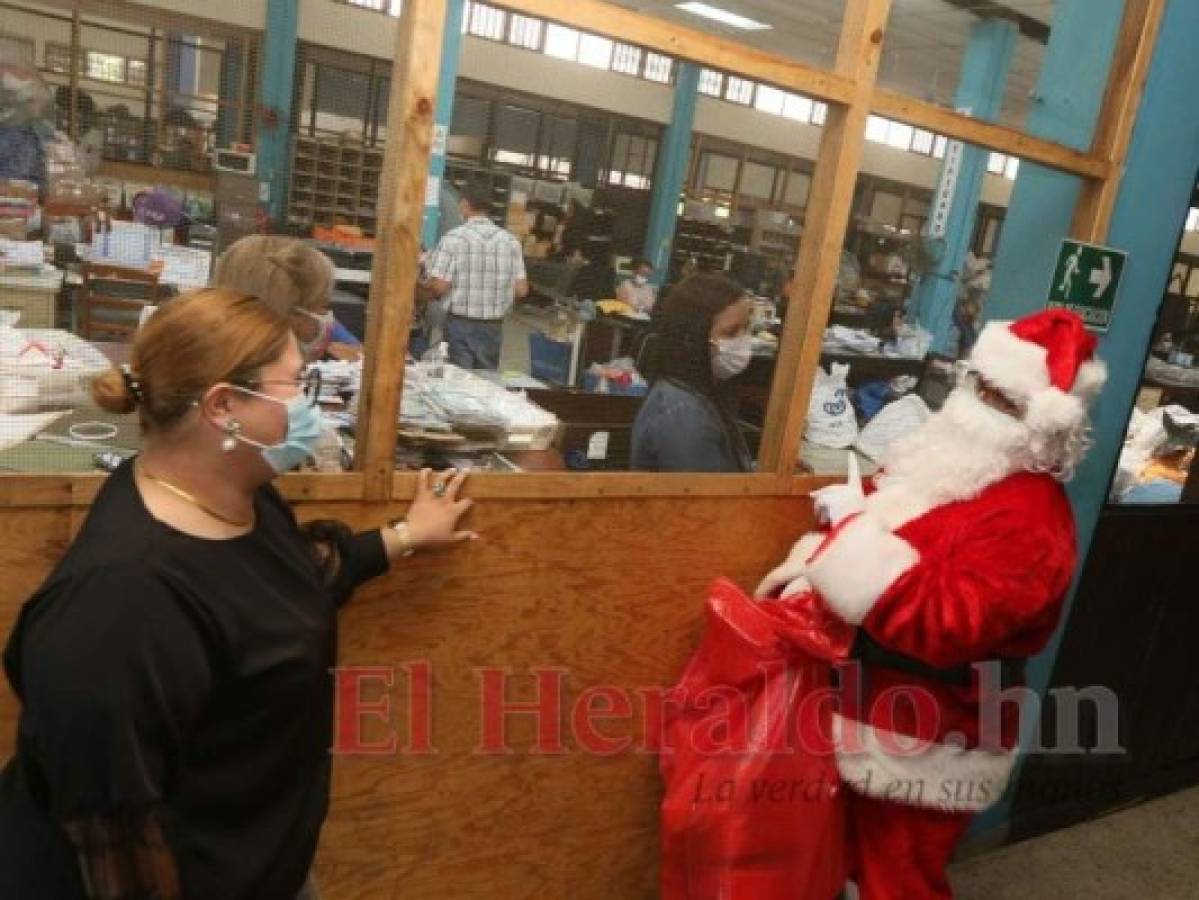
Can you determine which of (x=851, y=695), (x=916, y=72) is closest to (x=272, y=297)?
(x=851, y=695)

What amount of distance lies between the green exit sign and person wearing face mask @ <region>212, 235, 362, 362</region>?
5.54 ft

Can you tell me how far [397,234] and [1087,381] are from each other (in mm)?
1361

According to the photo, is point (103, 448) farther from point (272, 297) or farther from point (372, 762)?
→ point (372, 762)

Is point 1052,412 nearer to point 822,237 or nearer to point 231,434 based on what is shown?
point 822,237

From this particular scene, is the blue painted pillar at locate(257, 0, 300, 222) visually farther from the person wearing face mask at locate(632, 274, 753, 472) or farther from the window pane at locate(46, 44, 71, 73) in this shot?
the person wearing face mask at locate(632, 274, 753, 472)

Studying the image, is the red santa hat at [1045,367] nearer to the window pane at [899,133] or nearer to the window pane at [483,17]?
the window pane at [899,133]

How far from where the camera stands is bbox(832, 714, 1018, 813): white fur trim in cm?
188

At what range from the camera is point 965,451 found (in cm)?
183

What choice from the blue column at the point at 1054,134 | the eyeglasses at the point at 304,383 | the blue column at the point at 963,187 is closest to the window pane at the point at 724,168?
the blue column at the point at 963,187

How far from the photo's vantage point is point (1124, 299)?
7.93ft

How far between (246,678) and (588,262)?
1.22 metres

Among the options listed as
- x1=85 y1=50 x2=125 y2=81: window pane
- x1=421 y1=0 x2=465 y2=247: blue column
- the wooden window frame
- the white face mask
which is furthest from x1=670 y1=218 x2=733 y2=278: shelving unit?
x1=85 y1=50 x2=125 y2=81: window pane

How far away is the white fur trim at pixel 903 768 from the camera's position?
188cm

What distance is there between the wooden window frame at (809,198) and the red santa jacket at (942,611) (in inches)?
13.3
